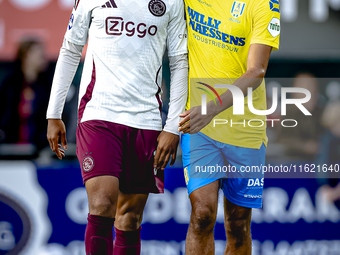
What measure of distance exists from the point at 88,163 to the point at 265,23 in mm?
1328

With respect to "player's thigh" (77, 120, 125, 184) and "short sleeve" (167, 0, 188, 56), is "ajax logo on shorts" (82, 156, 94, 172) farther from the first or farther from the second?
"short sleeve" (167, 0, 188, 56)

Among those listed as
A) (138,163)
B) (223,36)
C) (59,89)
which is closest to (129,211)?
(138,163)

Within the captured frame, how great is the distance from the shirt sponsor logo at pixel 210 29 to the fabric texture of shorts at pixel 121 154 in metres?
0.68

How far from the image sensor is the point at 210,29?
255 cm

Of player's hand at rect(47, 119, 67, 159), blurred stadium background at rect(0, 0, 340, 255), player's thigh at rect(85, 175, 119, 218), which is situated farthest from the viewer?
blurred stadium background at rect(0, 0, 340, 255)

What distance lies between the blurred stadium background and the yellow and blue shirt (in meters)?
1.96

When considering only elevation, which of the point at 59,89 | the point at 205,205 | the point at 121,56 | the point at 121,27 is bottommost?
the point at 205,205

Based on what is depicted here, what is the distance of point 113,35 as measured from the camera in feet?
7.82

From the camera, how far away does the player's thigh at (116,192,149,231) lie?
2422 mm

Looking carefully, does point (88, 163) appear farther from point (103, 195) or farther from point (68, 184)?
point (68, 184)

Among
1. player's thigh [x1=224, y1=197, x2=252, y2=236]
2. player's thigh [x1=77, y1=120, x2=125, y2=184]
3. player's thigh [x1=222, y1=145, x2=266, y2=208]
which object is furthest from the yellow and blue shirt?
player's thigh [x1=77, y1=120, x2=125, y2=184]

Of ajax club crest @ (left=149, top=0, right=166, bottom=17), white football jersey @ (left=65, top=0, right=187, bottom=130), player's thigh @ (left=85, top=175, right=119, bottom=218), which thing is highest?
ajax club crest @ (left=149, top=0, right=166, bottom=17)

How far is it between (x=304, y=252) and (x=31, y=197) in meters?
2.97

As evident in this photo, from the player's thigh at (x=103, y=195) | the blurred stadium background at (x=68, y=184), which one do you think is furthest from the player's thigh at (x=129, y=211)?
the blurred stadium background at (x=68, y=184)
